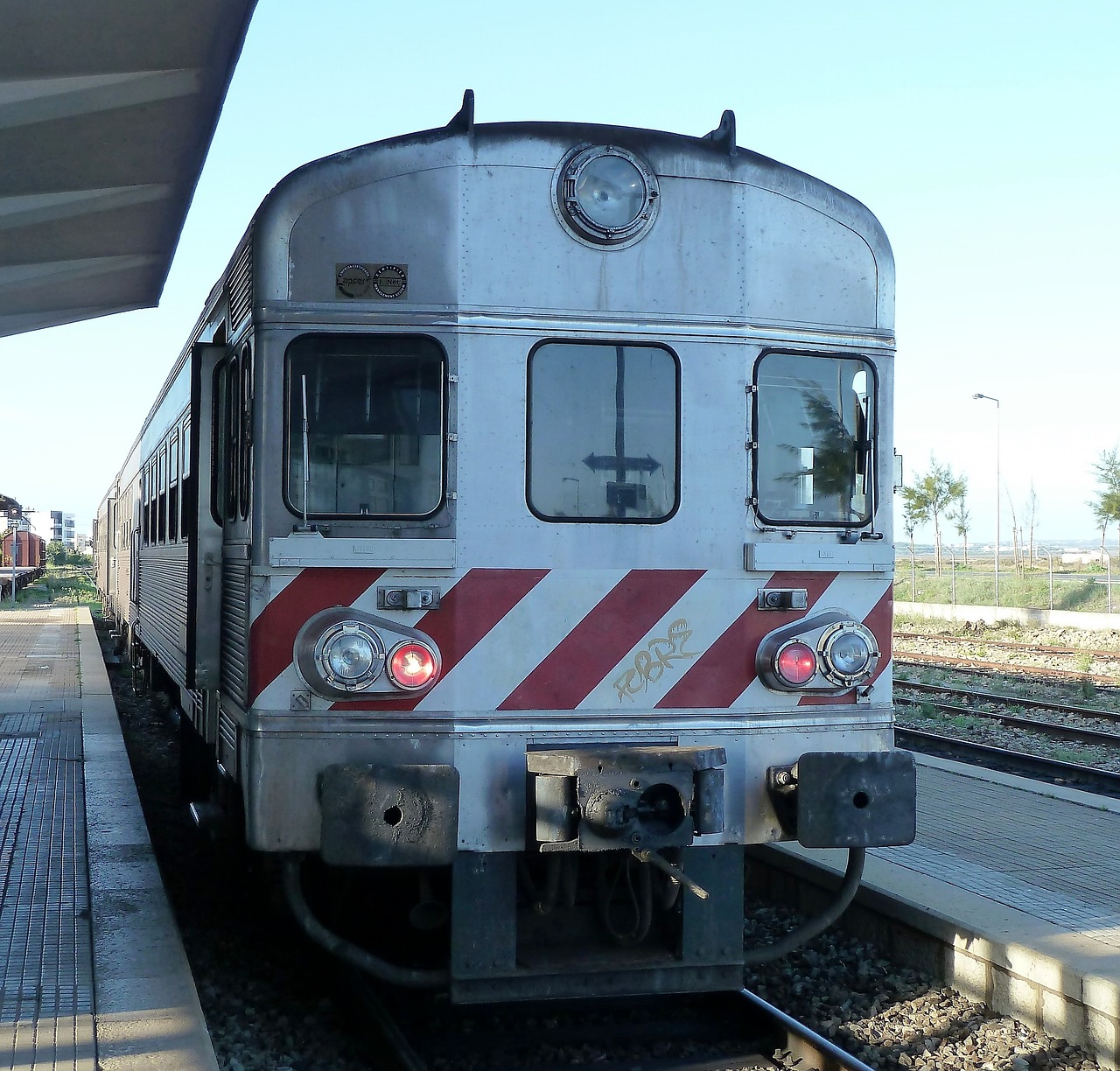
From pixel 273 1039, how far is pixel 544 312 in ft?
10.1

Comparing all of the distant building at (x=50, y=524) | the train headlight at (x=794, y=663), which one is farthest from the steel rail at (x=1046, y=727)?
the distant building at (x=50, y=524)

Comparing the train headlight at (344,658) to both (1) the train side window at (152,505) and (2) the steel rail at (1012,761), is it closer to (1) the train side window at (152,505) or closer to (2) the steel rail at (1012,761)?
(1) the train side window at (152,505)

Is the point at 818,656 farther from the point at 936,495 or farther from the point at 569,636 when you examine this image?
the point at 936,495

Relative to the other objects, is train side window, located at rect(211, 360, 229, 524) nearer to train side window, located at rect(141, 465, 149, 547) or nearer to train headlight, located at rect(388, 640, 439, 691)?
train headlight, located at rect(388, 640, 439, 691)

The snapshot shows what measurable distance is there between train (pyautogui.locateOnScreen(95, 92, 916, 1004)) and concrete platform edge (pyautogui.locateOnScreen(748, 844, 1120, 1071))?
0.91 meters

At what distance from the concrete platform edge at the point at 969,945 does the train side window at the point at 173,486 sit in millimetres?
4613

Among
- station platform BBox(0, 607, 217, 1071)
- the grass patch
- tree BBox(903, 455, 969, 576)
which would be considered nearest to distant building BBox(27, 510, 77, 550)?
the grass patch

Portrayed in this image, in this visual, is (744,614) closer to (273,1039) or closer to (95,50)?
(273,1039)

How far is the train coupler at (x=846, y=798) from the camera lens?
4746 mm

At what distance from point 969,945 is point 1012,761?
6.61m

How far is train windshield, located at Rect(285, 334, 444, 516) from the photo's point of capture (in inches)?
186

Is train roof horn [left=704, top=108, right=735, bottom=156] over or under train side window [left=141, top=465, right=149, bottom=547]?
over

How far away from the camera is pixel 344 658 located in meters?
4.56

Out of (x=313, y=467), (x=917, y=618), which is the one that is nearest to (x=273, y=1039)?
(x=313, y=467)
